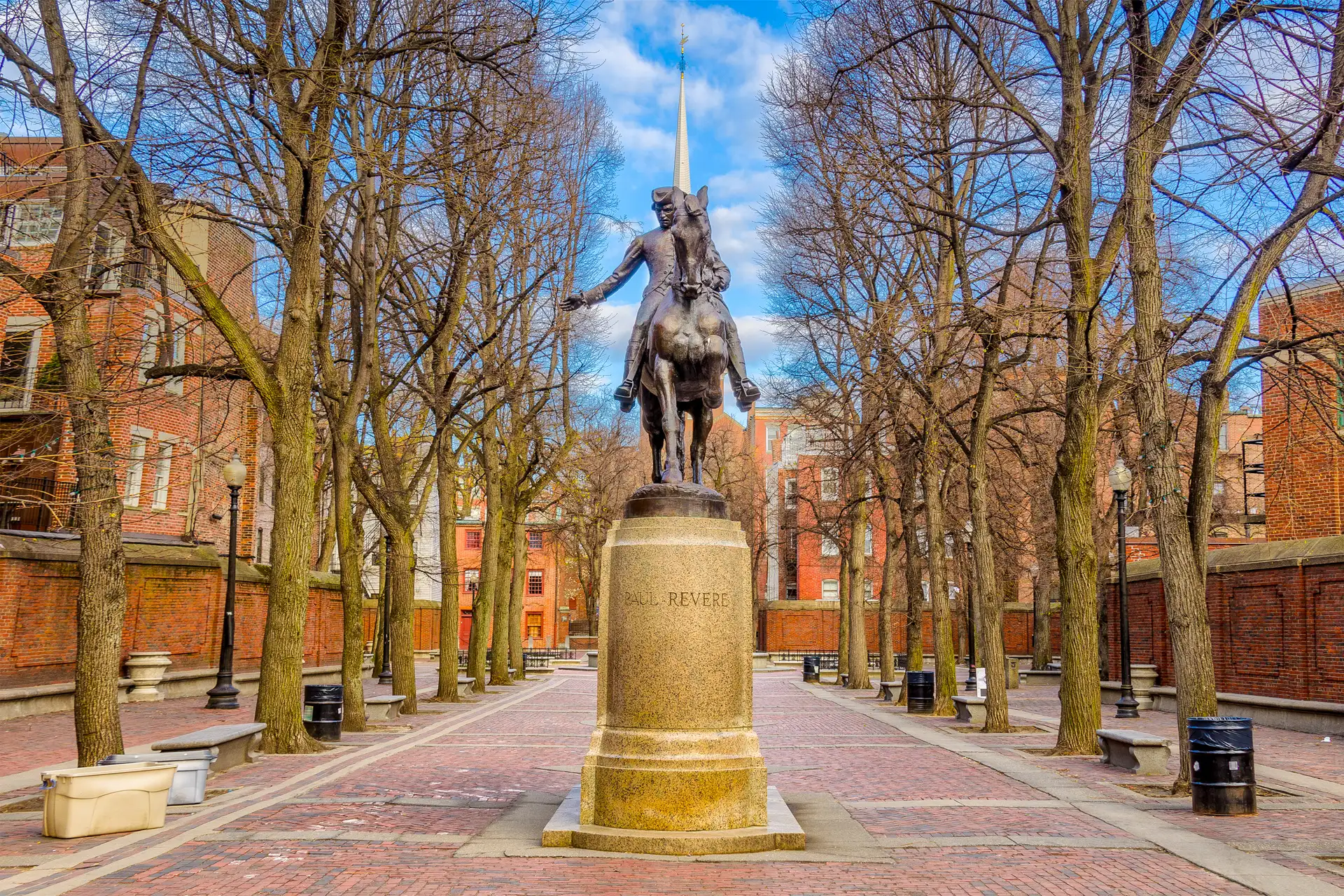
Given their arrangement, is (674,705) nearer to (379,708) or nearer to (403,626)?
(379,708)

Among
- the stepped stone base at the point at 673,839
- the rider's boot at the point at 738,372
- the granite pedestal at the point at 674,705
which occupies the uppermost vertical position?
the rider's boot at the point at 738,372

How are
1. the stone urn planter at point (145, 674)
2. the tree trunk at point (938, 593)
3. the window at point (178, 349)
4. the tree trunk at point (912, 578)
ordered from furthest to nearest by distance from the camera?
the tree trunk at point (912, 578)
the stone urn planter at point (145, 674)
the tree trunk at point (938, 593)
the window at point (178, 349)

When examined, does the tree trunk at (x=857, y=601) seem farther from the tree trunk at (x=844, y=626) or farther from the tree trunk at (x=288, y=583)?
the tree trunk at (x=288, y=583)

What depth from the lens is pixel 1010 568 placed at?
42.2 meters

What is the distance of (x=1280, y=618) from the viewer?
21.7m

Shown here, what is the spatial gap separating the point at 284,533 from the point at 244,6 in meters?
6.28

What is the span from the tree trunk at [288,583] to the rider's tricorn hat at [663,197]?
6385 millimetres

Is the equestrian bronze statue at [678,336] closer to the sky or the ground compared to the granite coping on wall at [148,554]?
closer to the sky

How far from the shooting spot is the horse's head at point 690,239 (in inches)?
391

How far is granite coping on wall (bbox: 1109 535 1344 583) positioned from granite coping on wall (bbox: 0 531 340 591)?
17.3m

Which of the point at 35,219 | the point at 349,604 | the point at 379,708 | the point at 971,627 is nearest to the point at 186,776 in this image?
the point at 35,219

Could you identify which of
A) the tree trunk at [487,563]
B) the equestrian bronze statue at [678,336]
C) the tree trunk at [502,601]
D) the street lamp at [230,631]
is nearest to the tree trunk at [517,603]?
the tree trunk at [502,601]

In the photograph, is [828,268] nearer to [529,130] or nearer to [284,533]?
[529,130]

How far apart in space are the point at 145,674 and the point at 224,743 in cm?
1387
